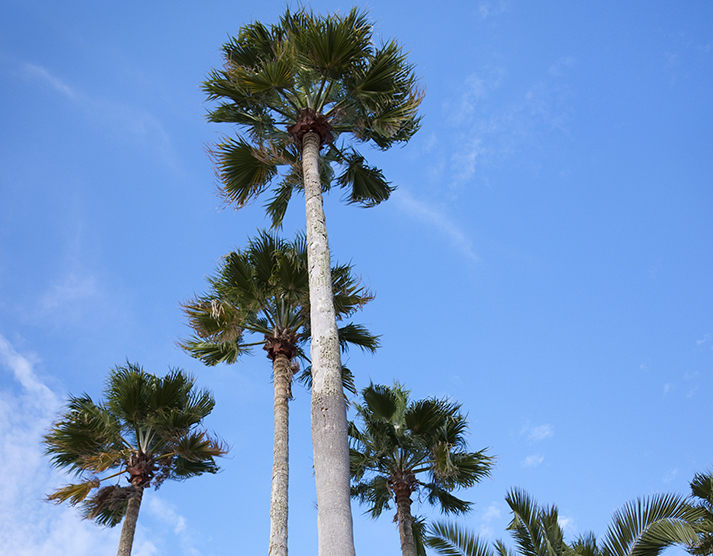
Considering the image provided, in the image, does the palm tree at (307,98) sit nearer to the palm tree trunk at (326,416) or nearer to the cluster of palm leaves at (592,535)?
the palm tree trunk at (326,416)

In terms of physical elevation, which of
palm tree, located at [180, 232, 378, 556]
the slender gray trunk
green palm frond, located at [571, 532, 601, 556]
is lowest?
green palm frond, located at [571, 532, 601, 556]

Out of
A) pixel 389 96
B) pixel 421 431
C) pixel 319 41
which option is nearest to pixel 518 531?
pixel 421 431

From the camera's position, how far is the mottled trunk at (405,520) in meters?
11.8

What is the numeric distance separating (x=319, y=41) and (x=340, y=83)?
722 millimetres

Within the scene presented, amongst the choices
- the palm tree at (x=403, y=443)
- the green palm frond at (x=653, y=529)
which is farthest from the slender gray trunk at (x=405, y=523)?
the green palm frond at (x=653, y=529)

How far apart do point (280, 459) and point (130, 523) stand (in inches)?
144

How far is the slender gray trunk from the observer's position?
38.5 feet

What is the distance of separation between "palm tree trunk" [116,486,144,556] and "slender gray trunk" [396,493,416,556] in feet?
16.2

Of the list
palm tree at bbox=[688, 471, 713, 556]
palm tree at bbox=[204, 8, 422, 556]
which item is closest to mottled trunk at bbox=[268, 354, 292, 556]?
palm tree at bbox=[204, 8, 422, 556]

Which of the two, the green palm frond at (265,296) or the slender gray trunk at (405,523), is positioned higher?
the green palm frond at (265,296)

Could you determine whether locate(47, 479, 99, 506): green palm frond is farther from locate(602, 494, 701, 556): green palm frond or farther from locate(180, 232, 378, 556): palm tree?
locate(602, 494, 701, 556): green palm frond

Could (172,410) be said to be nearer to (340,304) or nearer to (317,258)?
(340,304)

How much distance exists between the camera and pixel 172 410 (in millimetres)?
11641

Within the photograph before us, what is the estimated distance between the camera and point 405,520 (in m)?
12.1
